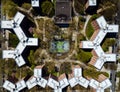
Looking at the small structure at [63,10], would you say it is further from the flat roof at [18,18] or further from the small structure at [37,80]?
the small structure at [37,80]

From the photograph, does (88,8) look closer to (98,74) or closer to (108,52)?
(108,52)

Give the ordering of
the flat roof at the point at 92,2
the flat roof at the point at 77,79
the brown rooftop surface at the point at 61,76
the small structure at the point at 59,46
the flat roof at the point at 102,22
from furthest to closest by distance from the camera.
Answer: the small structure at the point at 59,46
the brown rooftop surface at the point at 61,76
the flat roof at the point at 77,79
the flat roof at the point at 102,22
the flat roof at the point at 92,2

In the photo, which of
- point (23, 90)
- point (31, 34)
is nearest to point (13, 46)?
point (31, 34)

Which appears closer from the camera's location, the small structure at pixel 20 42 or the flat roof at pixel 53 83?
the small structure at pixel 20 42

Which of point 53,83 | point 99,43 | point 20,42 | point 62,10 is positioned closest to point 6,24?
point 20,42

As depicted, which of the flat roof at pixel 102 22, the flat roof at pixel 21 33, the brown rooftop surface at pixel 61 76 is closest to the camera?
the flat roof at pixel 102 22

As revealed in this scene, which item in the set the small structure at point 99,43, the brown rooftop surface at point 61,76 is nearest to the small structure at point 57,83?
the brown rooftop surface at point 61,76

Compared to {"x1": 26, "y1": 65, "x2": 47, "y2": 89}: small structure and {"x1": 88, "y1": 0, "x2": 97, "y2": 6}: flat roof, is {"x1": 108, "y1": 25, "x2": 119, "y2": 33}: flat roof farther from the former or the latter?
{"x1": 26, "y1": 65, "x2": 47, "y2": 89}: small structure

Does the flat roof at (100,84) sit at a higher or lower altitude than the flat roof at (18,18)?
lower
